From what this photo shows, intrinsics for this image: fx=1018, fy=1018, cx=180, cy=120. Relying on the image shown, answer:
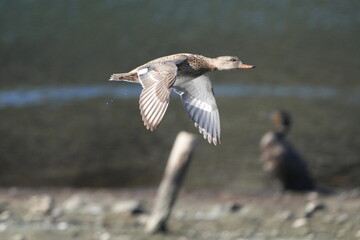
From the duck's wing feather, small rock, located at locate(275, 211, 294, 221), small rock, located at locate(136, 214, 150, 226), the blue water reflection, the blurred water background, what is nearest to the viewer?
the duck's wing feather

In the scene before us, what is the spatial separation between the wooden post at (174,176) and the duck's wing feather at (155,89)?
2.73 metres

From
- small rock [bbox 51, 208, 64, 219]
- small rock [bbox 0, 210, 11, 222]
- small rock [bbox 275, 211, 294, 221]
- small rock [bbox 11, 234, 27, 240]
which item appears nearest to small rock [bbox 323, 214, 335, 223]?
small rock [bbox 275, 211, 294, 221]

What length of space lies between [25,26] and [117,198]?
10125 millimetres

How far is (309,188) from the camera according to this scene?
12.6m

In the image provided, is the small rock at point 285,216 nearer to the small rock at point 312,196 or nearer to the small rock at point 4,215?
the small rock at point 312,196

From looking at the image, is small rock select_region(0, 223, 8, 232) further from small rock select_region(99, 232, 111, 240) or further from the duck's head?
the duck's head

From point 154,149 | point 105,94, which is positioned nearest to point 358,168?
point 154,149

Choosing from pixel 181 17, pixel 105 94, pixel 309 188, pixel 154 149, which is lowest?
pixel 309 188

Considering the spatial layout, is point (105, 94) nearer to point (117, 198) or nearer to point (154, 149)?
point (154, 149)

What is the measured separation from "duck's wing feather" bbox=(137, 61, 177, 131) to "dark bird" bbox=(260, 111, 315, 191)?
5.49 metres

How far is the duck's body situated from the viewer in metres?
6.84

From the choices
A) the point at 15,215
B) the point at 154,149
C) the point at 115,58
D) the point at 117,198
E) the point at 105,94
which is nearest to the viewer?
the point at 15,215

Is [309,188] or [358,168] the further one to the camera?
[358,168]

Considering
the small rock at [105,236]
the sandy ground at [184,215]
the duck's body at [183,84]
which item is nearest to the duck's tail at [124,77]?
the duck's body at [183,84]
